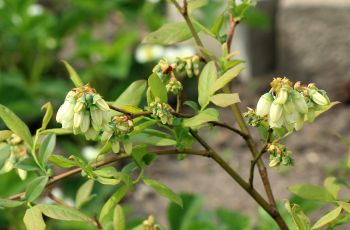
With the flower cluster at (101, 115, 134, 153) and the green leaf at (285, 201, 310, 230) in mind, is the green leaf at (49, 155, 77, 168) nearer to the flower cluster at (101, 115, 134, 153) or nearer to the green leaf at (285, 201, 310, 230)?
the flower cluster at (101, 115, 134, 153)

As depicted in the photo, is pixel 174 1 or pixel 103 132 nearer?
pixel 103 132

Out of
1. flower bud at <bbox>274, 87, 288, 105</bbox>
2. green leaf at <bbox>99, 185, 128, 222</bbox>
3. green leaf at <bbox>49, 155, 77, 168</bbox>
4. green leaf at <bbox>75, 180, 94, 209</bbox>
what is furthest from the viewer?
green leaf at <bbox>75, 180, 94, 209</bbox>

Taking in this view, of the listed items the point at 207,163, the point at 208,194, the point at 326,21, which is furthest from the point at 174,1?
the point at 326,21

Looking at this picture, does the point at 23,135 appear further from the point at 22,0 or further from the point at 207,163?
the point at 22,0

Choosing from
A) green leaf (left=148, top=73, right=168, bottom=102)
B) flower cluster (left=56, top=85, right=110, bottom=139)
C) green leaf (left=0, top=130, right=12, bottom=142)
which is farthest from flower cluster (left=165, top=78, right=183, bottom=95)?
green leaf (left=0, top=130, right=12, bottom=142)

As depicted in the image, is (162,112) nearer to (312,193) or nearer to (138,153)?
(138,153)

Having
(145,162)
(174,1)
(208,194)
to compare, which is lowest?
(208,194)

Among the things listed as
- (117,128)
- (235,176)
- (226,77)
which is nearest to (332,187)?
(235,176)
